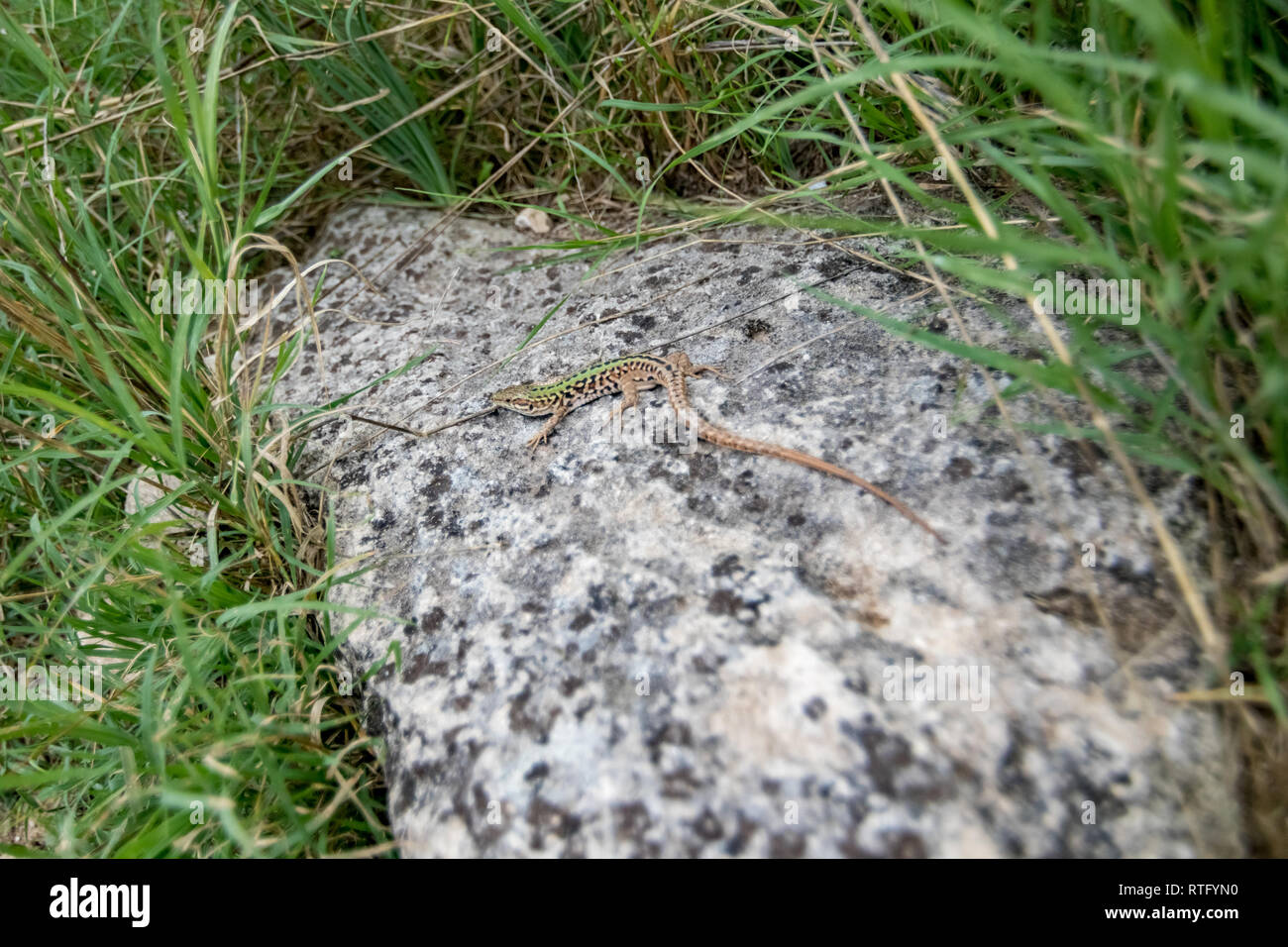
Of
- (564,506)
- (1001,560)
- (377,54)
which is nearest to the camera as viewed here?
(1001,560)

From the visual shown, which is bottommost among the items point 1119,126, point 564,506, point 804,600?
point 804,600

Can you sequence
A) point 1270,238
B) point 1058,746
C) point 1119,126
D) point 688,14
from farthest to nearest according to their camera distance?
point 688,14, point 1119,126, point 1058,746, point 1270,238

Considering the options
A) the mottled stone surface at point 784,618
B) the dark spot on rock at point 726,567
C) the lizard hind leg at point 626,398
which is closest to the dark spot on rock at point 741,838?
the mottled stone surface at point 784,618

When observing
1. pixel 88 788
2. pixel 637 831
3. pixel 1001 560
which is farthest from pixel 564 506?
pixel 88 788

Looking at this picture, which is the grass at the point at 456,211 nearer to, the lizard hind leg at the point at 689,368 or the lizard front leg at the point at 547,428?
the lizard hind leg at the point at 689,368

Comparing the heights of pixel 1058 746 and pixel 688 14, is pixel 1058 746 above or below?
below

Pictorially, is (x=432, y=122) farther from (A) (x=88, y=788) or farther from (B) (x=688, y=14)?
(A) (x=88, y=788)

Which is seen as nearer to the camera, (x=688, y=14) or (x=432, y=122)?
(x=688, y=14)

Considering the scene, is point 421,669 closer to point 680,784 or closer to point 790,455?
point 680,784
